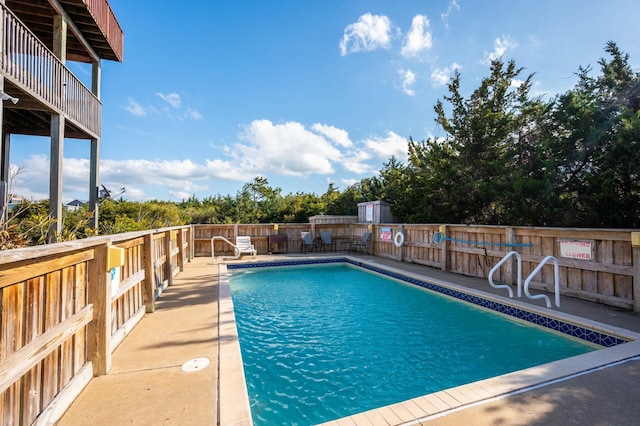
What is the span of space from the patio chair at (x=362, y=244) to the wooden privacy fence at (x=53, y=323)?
8369 millimetres

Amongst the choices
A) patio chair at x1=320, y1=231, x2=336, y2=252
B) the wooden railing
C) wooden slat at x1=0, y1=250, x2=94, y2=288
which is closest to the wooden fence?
Answer: wooden slat at x1=0, y1=250, x2=94, y2=288

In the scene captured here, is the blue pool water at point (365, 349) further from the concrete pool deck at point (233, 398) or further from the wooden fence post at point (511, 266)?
the wooden fence post at point (511, 266)

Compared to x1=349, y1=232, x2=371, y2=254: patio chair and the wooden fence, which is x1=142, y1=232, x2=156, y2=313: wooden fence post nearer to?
the wooden fence

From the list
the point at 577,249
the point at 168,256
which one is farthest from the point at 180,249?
the point at 577,249

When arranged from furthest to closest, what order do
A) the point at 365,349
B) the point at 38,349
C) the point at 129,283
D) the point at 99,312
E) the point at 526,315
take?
the point at 526,315
the point at 365,349
the point at 129,283
the point at 99,312
the point at 38,349

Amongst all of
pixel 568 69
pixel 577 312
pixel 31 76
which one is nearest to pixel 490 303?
pixel 577 312

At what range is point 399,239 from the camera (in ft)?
30.0

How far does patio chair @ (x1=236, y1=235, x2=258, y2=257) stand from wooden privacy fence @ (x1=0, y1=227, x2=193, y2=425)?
6.78 metres

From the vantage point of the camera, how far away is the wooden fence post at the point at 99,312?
7.64 feet

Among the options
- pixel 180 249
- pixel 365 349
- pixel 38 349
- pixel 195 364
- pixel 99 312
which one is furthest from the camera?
pixel 180 249

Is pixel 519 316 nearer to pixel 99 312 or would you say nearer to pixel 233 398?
pixel 233 398

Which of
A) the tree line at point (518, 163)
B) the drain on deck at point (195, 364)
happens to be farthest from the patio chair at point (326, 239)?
the drain on deck at point (195, 364)

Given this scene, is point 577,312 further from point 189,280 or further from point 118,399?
point 189,280

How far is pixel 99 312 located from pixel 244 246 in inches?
311
